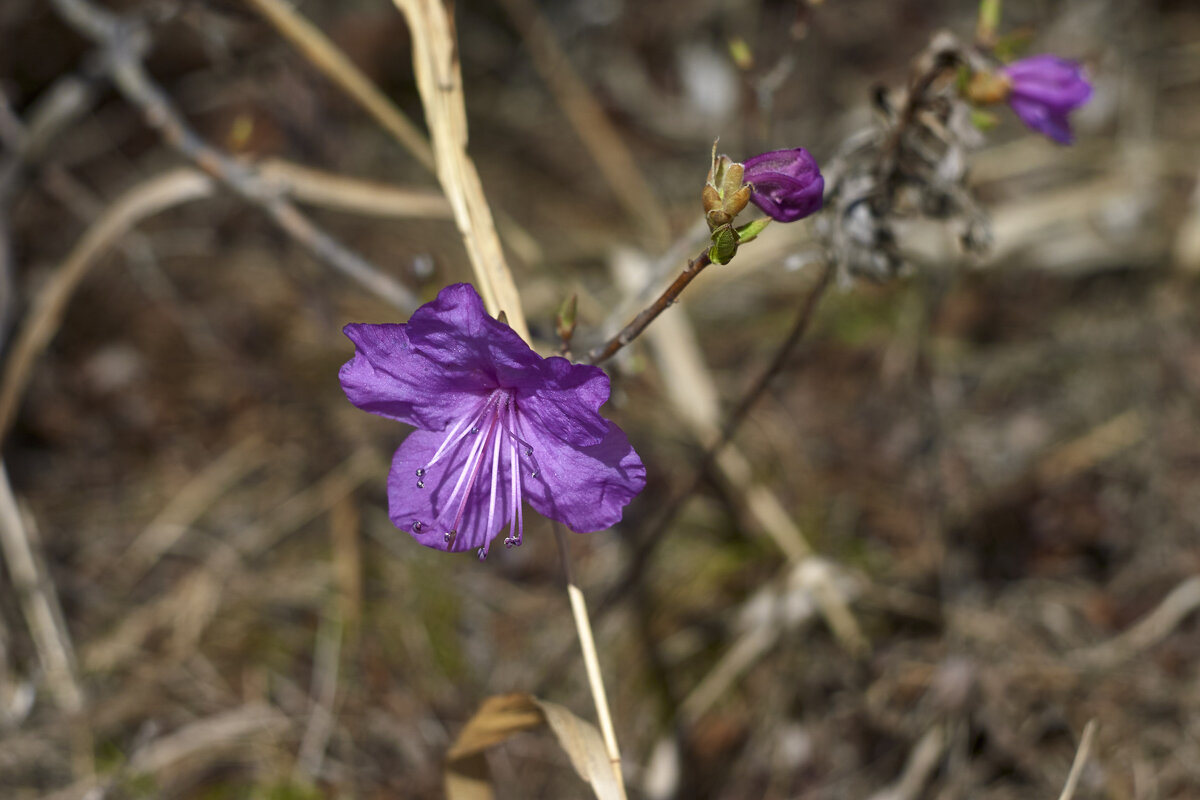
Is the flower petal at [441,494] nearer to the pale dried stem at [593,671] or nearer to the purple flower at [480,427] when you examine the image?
the purple flower at [480,427]

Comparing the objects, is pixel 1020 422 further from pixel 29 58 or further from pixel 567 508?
pixel 29 58

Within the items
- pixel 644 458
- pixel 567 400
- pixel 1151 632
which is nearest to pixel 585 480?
pixel 567 400

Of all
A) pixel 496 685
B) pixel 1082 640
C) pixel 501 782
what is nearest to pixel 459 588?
pixel 496 685

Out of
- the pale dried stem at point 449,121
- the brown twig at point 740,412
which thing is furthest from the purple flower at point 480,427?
the brown twig at point 740,412

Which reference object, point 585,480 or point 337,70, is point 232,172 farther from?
point 585,480

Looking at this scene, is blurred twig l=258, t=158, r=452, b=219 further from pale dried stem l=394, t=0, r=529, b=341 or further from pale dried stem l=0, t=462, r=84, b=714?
pale dried stem l=0, t=462, r=84, b=714
